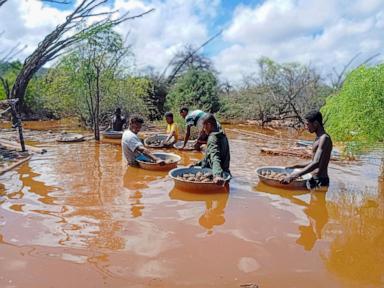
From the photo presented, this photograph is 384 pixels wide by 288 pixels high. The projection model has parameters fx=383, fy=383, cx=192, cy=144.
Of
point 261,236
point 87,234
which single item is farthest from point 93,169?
point 261,236

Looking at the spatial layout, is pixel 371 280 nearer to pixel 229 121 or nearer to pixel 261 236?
pixel 261 236

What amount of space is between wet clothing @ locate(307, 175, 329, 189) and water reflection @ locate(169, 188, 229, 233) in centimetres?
134

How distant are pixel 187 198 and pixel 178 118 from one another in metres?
7.94

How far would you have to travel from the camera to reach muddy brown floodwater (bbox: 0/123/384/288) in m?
3.32

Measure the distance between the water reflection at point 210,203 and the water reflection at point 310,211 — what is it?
861 mm

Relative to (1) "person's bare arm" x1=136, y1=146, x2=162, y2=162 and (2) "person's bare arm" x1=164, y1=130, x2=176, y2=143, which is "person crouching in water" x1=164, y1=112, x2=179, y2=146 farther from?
(1) "person's bare arm" x1=136, y1=146, x2=162, y2=162

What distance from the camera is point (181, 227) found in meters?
4.50

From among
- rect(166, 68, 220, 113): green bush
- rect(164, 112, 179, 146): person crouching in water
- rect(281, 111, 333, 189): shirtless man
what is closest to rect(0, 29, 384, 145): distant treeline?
rect(166, 68, 220, 113): green bush

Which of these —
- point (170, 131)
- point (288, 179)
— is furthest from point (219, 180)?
point (170, 131)

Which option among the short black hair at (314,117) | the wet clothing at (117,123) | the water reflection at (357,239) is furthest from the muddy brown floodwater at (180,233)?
the wet clothing at (117,123)

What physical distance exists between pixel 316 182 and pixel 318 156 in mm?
522

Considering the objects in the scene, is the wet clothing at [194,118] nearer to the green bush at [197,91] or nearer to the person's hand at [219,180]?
the person's hand at [219,180]

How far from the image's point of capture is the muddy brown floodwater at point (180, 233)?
10.9 feet

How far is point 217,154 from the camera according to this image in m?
5.84
